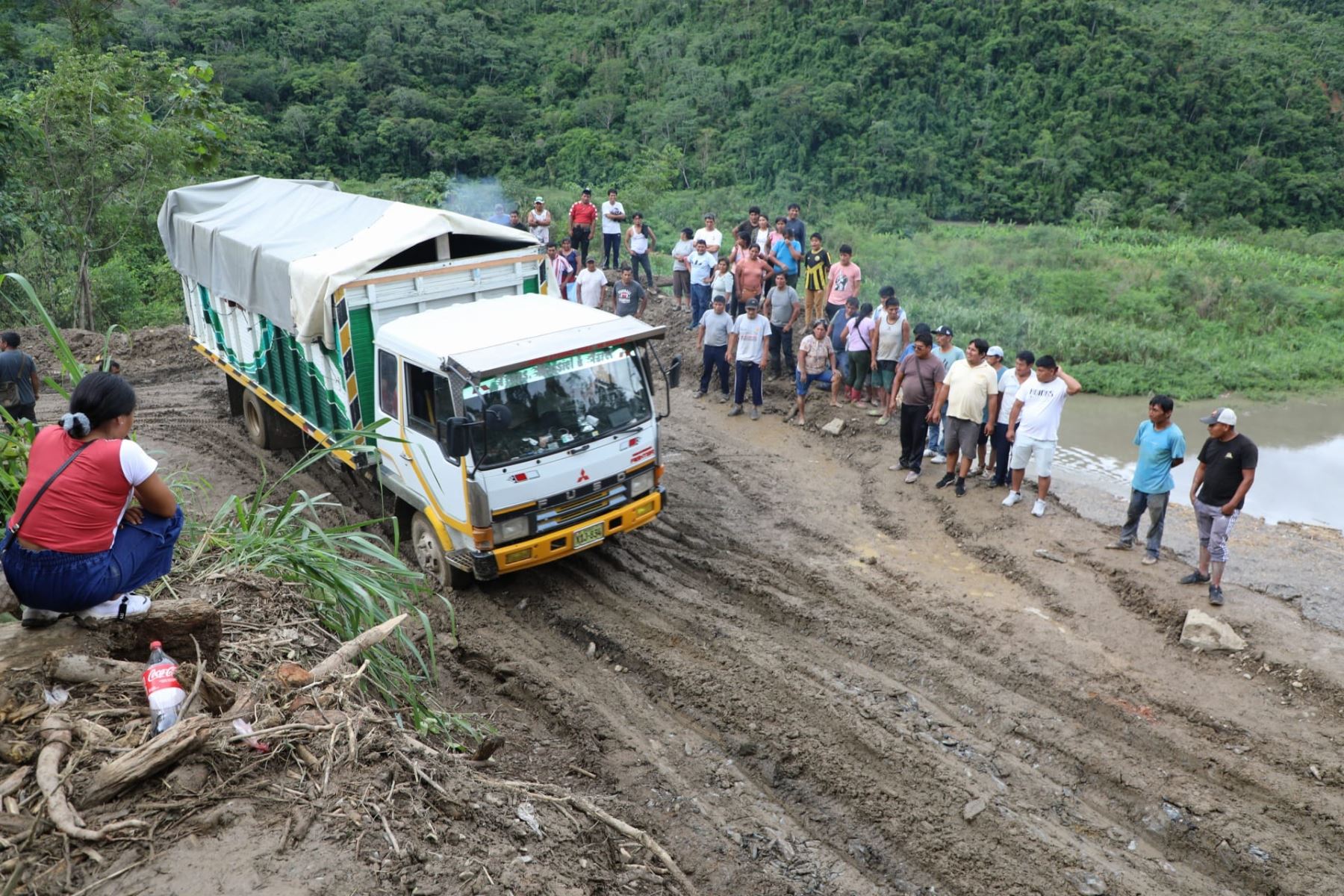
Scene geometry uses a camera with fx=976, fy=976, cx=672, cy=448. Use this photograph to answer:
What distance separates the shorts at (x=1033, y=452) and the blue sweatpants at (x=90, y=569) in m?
7.51

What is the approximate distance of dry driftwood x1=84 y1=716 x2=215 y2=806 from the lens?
11.5ft

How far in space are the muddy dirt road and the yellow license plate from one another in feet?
1.67

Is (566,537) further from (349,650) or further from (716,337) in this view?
(716,337)

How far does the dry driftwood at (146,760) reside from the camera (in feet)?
11.5

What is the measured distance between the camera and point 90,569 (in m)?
4.05

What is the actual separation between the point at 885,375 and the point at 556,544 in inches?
234

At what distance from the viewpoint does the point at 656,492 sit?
8.73 meters

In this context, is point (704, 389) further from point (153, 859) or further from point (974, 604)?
point (153, 859)

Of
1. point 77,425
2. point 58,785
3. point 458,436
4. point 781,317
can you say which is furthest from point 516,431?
point 781,317

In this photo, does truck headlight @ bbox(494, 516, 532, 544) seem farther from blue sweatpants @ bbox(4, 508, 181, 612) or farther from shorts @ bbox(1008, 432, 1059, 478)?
shorts @ bbox(1008, 432, 1059, 478)

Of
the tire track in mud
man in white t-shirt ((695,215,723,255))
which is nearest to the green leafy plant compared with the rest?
the tire track in mud

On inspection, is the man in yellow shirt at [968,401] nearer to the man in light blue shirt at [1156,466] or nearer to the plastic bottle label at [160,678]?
the man in light blue shirt at [1156,466]

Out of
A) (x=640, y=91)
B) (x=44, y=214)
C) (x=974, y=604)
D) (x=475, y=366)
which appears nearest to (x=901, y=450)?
(x=974, y=604)

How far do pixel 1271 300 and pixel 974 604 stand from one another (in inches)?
574
